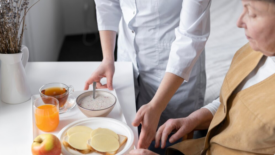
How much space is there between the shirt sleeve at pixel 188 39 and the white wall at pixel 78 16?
2.96 m

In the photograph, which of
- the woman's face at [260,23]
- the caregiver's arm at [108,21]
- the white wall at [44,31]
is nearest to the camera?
the woman's face at [260,23]

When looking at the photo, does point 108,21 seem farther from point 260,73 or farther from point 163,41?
point 260,73

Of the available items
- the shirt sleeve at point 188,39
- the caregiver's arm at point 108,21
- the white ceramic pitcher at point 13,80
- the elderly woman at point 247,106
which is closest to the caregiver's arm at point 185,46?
the shirt sleeve at point 188,39

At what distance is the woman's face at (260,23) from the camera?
0.72m

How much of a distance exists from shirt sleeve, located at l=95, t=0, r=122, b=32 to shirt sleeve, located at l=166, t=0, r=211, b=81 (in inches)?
19.2

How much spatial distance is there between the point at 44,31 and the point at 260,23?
8.04 feet

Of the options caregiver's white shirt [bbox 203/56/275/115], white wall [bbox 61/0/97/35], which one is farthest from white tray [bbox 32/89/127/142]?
white wall [bbox 61/0/97/35]

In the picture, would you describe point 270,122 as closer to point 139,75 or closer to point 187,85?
point 187,85

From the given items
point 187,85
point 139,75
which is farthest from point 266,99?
point 139,75

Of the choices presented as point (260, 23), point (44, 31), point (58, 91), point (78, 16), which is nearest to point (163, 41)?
point (58, 91)

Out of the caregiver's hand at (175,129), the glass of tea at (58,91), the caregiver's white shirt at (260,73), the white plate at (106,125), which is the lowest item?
the caregiver's hand at (175,129)

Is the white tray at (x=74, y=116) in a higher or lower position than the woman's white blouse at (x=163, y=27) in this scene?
lower

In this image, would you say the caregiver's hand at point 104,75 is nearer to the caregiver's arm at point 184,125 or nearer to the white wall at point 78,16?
the caregiver's arm at point 184,125

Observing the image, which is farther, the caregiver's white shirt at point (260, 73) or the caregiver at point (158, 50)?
the caregiver at point (158, 50)
